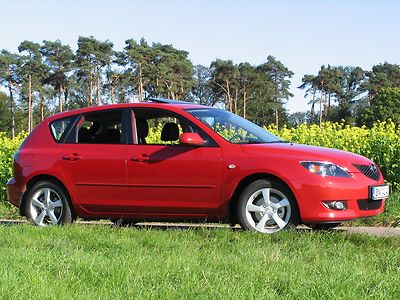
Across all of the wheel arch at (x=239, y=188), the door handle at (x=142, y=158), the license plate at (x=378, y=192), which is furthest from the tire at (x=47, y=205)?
the license plate at (x=378, y=192)

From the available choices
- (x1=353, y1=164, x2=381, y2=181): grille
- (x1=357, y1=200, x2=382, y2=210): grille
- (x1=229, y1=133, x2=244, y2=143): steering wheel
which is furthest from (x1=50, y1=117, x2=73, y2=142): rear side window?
(x1=357, y1=200, x2=382, y2=210): grille

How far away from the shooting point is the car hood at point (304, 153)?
6.49 m

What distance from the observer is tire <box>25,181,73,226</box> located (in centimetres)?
749

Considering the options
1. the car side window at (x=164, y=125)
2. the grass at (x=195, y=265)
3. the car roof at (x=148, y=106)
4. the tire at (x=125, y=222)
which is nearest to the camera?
the grass at (x=195, y=265)

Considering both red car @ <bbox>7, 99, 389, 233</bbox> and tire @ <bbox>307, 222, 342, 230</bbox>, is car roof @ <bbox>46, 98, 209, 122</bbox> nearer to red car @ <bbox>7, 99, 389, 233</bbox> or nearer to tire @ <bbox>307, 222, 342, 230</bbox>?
red car @ <bbox>7, 99, 389, 233</bbox>

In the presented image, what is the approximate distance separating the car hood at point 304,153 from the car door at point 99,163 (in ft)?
5.19

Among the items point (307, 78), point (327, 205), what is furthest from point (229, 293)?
point (307, 78)

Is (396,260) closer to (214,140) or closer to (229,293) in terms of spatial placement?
(229,293)

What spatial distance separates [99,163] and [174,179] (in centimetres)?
101

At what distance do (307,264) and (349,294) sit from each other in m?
0.93

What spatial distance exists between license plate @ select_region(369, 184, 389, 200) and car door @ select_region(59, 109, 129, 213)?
9.25 ft

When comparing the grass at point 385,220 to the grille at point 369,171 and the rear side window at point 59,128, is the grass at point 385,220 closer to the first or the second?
the grille at point 369,171

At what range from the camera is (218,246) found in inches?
217

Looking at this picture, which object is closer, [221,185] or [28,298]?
[28,298]
